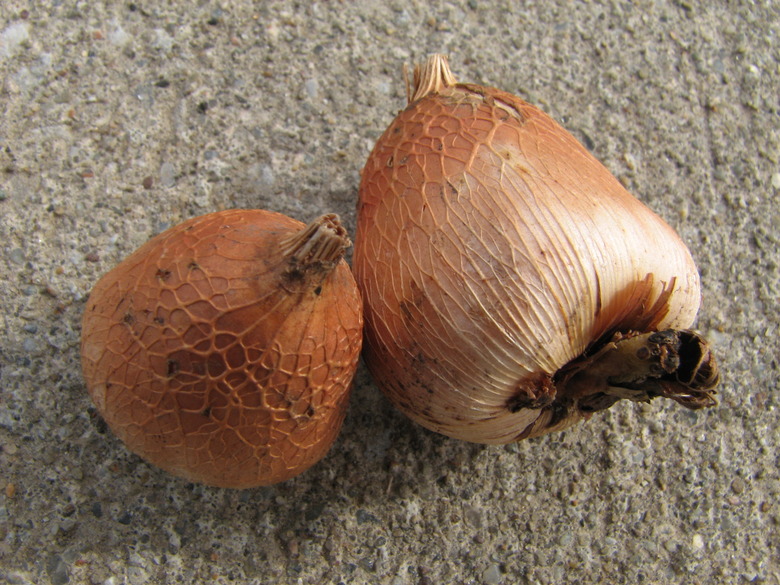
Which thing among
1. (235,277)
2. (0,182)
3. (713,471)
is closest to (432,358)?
(235,277)

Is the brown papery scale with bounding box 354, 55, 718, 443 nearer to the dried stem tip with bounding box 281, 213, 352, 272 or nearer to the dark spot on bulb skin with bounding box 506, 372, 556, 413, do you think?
the dark spot on bulb skin with bounding box 506, 372, 556, 413

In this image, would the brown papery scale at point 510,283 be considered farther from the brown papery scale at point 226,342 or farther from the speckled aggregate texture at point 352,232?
the speckled aggregate texture at point 352,232

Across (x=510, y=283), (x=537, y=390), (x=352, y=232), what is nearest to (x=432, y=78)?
(x=352, y=232)

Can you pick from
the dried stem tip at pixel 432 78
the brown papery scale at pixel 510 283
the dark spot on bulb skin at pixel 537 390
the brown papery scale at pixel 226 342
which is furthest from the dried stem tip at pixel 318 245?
the dried stem tip at pixel 432 78

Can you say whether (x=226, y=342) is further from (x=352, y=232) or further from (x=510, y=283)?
(x=352, y=232)

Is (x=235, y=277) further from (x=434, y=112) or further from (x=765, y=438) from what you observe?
(x=765, y=438)
